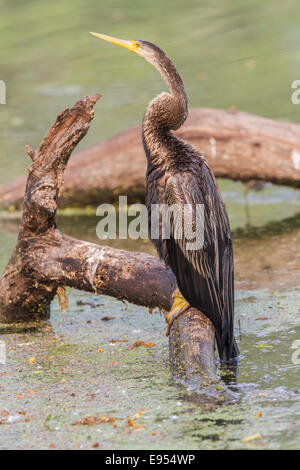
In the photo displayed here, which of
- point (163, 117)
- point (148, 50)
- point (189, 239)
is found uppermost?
point (148, 50)

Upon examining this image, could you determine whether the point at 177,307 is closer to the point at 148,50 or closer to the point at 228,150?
the point at 148,50

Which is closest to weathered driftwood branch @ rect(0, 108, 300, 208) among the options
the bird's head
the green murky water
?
the green murky water

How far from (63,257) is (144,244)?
2284 millimetres

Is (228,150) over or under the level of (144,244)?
over

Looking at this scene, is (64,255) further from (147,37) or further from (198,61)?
(147,37)

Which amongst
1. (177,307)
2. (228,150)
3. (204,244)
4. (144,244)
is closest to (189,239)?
(204,244)

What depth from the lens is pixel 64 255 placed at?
4871 millimetres

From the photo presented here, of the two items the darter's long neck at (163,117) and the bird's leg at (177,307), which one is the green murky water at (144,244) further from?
the darter's long neck at (163,117)

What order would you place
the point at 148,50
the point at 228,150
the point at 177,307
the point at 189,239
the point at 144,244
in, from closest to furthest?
the point at 189,239 < the point at 177,307 < the point at 148,50 < the point at 144,244 < the point at 228,150

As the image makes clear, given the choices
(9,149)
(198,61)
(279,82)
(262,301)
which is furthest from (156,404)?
(198,61)

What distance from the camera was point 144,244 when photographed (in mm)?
7109

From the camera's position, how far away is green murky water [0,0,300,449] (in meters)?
3.60

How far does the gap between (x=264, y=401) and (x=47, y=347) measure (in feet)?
4.96

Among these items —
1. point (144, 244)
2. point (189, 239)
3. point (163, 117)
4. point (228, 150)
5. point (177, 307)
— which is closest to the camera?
point (189, 239)
